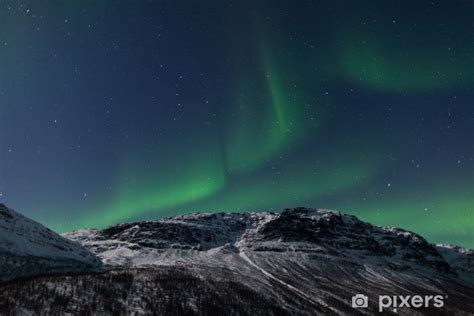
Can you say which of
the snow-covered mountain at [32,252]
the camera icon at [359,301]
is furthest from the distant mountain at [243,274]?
the snow-covered mountain at [32,252]

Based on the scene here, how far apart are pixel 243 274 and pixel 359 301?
28.9 meters

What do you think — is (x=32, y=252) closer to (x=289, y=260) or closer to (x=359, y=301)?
(x=359, y=301)

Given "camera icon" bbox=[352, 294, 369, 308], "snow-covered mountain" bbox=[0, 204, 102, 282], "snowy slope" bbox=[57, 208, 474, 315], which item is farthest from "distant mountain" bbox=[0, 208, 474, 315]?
"snow-covered mountain" bbox=[0, 204, 102, 282]

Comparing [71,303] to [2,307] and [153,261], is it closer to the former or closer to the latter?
[2,307]

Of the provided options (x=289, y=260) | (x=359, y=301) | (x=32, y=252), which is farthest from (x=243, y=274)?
(x=32, y=252)

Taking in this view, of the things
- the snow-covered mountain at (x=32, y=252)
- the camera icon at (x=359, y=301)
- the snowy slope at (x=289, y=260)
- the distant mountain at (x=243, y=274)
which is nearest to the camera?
the distant mountain at (x=243, y=274)

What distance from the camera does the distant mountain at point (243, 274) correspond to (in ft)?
172

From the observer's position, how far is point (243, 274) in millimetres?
92562

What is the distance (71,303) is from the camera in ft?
156

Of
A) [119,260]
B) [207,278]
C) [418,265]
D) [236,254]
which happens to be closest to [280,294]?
[207,278]

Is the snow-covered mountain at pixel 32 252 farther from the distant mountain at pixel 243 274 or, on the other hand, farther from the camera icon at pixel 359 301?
the camera icon at pixel 359 301

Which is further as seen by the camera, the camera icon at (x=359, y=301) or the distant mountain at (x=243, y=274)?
the camera icon at (x=359, y=301)

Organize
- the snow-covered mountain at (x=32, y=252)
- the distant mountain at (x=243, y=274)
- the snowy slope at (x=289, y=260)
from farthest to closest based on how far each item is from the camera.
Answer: the snowy slope at (x=289, y=260)
the snow-covered mountain at (x=32, y=252)
the distant mountain at (x=243, y=274)

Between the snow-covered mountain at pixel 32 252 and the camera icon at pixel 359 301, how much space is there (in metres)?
53.4
